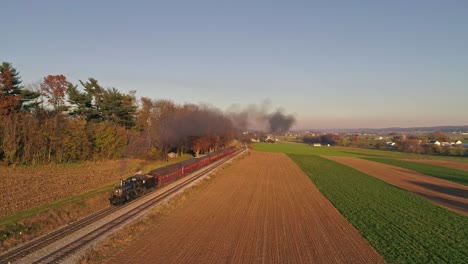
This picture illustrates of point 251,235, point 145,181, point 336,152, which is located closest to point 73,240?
point 251,235

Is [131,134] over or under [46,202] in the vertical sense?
over

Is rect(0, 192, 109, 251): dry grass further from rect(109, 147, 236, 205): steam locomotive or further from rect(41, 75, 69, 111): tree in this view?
rect(41, 75, 69, 111): tree

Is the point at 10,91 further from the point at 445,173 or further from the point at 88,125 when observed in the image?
the point at 445,173

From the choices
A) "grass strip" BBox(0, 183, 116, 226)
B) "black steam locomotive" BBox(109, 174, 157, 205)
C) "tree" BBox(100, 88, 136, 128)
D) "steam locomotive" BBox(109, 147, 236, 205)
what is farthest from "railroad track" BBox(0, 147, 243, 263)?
"tree" BBox(100, 88, 136, 128)

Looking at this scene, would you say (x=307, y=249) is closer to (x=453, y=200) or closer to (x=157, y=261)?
(x=157, y=261)

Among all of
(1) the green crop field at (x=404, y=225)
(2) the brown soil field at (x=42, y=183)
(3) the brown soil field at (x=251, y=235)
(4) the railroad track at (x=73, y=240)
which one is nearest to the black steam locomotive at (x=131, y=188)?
(4) the railroad track at (x=73, y=240)

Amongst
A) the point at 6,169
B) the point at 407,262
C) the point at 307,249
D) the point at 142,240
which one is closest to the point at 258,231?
the point at 307,249

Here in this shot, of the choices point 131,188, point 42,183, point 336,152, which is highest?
point 131,188
